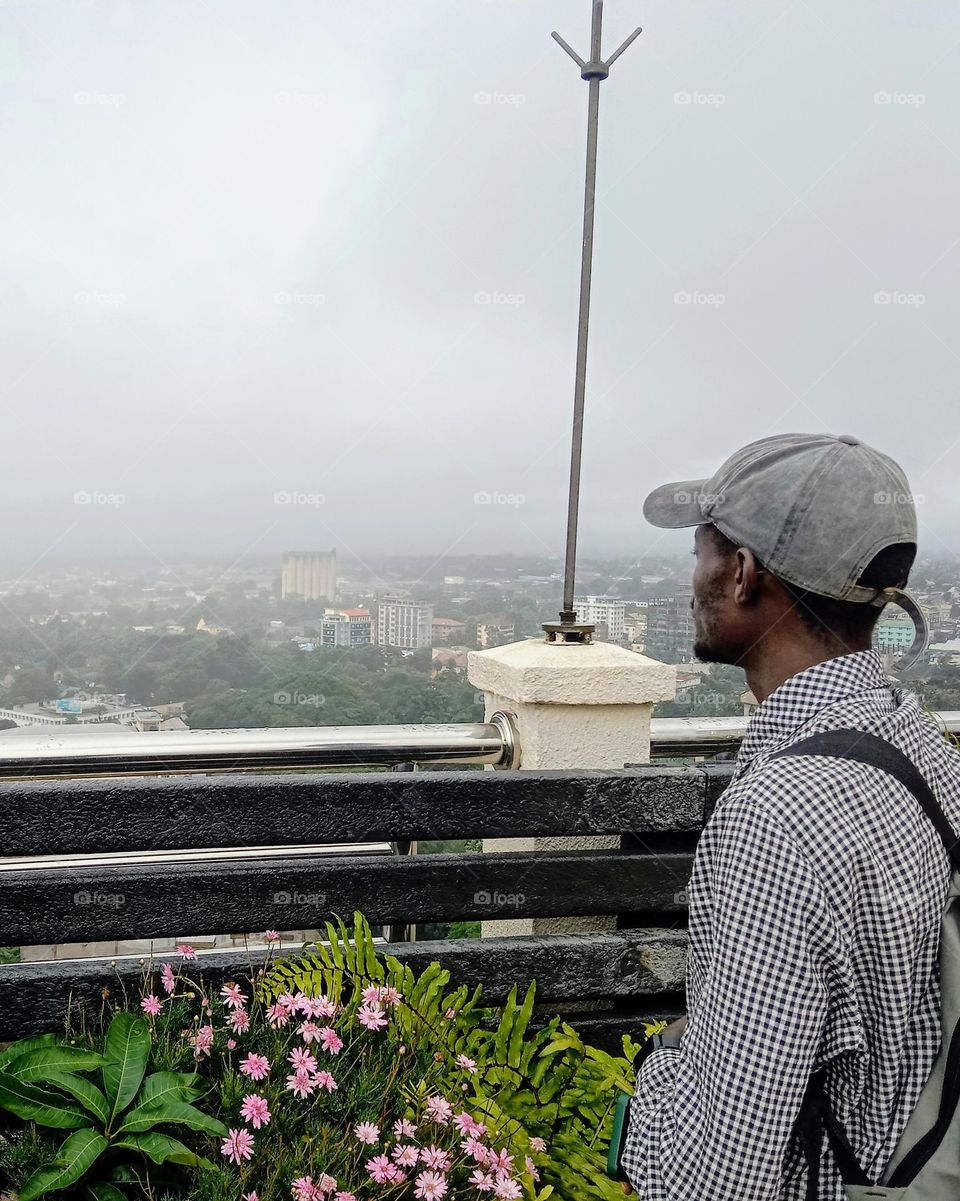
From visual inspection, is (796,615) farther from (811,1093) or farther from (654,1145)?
(654,1145)

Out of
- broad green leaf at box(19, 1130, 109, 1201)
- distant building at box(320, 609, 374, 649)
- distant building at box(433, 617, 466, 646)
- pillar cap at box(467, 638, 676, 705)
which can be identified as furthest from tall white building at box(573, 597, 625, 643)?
broad green leaf at box(19, 1130, 109, 1201)

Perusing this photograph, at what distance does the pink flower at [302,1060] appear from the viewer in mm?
2174

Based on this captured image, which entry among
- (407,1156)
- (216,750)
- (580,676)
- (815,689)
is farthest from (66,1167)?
(580,676)

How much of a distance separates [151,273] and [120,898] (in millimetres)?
4709

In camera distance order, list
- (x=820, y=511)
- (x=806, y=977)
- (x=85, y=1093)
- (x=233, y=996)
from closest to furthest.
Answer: (x=806, y=977) → (x=820, y=511) → (x=85, y=1093) → (x=233, y=996)

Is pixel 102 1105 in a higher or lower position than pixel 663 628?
lower

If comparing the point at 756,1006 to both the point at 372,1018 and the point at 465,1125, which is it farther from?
the point at 372,1018

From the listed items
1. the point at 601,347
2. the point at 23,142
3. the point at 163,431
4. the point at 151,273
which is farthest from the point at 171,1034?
the point at 23,142

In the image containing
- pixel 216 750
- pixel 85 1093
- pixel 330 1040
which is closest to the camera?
pixel 85 1093

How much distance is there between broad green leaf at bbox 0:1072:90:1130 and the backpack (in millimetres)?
1590

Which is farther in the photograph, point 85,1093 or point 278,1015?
point 278,1015

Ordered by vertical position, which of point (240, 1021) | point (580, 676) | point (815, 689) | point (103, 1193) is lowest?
point (103, 1193)

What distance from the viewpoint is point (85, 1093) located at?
6.98 feet

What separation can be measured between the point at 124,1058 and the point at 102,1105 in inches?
4.3
